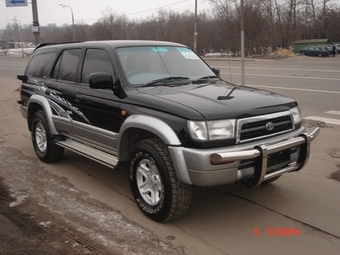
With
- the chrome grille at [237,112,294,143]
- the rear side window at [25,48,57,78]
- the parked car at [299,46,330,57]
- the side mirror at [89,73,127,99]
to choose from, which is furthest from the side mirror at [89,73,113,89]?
the parked car at [299,46,330,57]

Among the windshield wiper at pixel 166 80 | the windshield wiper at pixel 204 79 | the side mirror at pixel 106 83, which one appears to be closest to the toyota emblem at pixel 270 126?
the windshield wiper at pixel 204 79

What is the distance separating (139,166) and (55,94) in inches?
86.4

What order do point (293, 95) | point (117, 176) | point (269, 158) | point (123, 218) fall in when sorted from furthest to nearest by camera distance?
point (293, 95), point (117, 176), point (123, 218), point (269, 158)

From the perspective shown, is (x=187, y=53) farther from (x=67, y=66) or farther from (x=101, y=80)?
(x=67, y=66)

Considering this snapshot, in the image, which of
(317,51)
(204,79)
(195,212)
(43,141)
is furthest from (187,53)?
(317,51)

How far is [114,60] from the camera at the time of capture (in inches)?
175

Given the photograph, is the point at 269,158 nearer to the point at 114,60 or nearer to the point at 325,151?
the point at 114,60

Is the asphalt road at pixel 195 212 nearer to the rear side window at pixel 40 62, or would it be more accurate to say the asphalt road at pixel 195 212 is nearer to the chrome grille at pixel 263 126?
the chrome grille at pixel 263 126

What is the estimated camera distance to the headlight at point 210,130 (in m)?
3.30

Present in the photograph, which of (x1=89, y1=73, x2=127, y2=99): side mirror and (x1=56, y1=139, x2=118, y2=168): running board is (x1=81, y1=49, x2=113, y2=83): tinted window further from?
(x1=56, y1=139, x2=118, y2=168): running board

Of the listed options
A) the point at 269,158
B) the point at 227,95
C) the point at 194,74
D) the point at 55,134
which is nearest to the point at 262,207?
the point at 269,158

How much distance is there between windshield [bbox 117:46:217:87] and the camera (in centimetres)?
441
